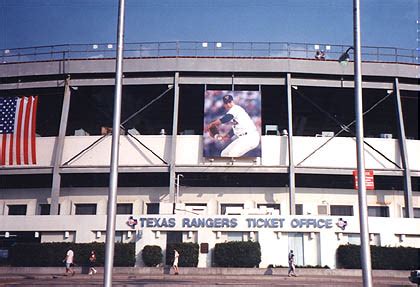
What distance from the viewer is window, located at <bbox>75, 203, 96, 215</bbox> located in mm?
37312

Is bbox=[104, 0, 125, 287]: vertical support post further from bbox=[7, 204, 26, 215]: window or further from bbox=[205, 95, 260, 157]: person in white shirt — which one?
bbox=[7, 204, 26, 215]: window

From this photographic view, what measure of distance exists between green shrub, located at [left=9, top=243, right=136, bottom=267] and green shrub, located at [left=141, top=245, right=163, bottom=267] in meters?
0.75

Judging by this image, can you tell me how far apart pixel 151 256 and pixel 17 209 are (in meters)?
14.7

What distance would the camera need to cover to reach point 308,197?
37031 millimetres

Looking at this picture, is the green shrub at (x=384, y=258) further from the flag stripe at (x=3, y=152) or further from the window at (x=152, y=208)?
the flag stripe at (x=3, y=152)

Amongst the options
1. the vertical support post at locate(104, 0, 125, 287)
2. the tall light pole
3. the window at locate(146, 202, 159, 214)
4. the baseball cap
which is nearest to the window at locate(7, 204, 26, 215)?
the window at locate(146, 202, 159, 214)

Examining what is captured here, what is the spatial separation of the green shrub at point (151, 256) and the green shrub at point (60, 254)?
747mm

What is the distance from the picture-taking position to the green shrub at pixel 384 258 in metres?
29.8

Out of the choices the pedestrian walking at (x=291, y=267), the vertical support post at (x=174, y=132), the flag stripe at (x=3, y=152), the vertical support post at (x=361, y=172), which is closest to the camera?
the vertical support post at (x=361, y=172)

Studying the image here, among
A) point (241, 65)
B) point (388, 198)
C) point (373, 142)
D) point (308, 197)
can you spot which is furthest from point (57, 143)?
point (388, 198)

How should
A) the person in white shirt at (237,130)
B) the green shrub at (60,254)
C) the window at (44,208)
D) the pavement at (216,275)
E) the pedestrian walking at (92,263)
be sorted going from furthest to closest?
the window at (44,208) → the person in white shirt at (237,130) → the green shrub at (60,254) → the pedestrian walking at (92,263) → the pavement at (216,275)

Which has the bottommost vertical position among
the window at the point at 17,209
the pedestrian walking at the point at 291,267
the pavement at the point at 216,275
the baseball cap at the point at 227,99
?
the pavement at the point at 216,275

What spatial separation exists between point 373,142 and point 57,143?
23366mm

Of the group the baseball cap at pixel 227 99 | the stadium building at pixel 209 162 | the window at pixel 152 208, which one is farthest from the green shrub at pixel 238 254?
the baseball cap at pixel 227 99
